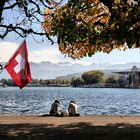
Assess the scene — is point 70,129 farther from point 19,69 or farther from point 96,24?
point 96,24

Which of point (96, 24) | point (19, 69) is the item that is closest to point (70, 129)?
point (19, 69)

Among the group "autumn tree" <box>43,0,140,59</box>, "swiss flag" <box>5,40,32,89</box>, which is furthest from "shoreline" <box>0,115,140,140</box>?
"autumn tree" <box>43,0,140,59</box>

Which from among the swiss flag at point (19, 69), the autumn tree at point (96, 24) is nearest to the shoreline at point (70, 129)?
the swiss flag at point (19, 69)

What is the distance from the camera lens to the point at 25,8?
3084 centimetres

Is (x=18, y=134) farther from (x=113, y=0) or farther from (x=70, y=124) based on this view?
(x=113, y=0)

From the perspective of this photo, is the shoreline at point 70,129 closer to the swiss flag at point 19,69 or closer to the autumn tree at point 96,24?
the swiss flag at point 19,69

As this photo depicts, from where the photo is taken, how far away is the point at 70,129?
27.4 meters

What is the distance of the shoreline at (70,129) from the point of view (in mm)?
25422

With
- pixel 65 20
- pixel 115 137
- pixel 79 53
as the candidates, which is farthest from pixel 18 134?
pixel 79 53

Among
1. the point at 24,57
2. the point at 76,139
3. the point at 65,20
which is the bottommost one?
the point at 76,139

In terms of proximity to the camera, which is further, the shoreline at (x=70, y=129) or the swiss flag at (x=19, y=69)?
the swiss flag at (x=19, y=69)

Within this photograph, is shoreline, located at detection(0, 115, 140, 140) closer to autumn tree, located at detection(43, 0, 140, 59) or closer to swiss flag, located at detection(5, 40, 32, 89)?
swiss flag, located at detection(5, 40, 32, 89)

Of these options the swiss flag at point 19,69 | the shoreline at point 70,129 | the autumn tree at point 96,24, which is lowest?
the shoreline at point 70,129

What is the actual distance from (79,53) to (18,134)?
11.5m
